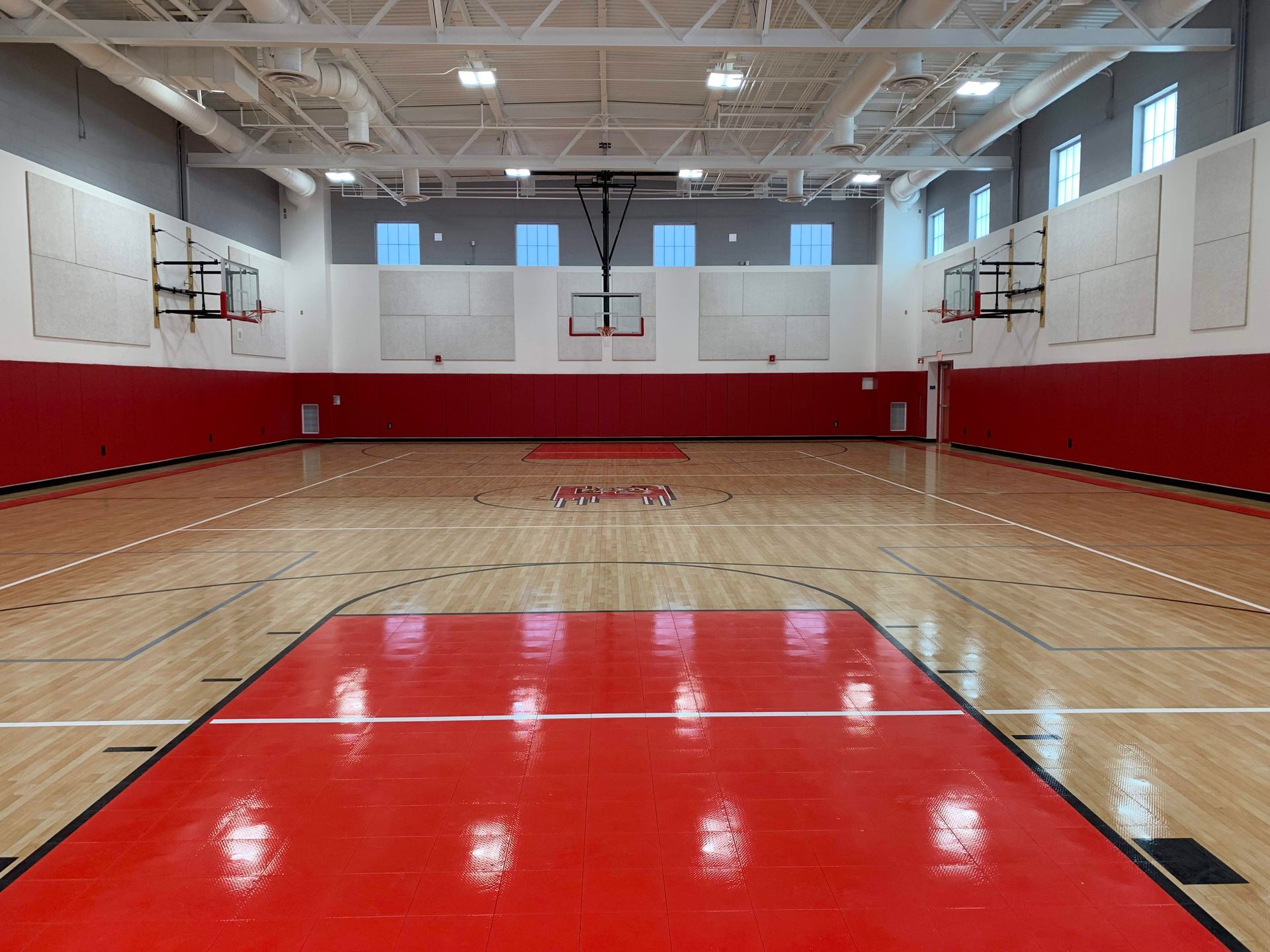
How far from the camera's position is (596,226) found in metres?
25.9

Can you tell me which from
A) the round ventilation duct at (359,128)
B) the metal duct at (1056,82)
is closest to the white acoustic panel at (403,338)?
the round ventilation duct at (359,128)

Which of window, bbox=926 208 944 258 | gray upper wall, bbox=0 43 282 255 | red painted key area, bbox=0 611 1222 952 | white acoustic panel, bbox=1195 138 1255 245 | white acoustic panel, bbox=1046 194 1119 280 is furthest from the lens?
window, bbox=926 208 944 258

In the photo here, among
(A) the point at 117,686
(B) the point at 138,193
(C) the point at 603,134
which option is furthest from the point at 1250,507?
(B) the point at 138,193

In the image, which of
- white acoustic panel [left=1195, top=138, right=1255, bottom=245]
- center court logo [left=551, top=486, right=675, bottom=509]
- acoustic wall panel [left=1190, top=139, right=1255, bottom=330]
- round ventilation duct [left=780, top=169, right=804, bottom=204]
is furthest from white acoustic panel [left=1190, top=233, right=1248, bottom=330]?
round ventilation duct [left=780, top=169, right=804, bottom=204]

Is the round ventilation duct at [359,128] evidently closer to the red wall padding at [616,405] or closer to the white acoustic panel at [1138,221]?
the red wall padding at [616,405]

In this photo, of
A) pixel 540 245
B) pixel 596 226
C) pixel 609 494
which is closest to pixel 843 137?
pixel 609 494

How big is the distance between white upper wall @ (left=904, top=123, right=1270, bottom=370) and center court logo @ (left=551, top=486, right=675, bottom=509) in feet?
28.4

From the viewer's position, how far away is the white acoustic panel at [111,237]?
14.8 m

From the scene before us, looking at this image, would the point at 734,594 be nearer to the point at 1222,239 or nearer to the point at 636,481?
Result: the point at 636,481

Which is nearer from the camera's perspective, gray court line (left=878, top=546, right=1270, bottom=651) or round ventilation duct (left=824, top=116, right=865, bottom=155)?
gray court line (left=878, top=546, right=1270, bottom=651)

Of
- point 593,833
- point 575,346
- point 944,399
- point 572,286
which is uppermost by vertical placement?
point 572,286

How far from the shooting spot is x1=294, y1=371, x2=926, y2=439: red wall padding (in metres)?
25.8

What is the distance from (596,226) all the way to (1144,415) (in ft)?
53.8

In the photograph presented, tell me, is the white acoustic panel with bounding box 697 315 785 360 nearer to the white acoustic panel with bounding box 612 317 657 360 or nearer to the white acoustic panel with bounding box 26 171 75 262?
the white acoustic panel with bounding box 612 317 657 360
